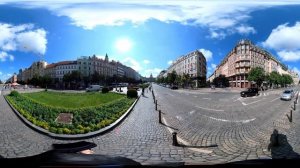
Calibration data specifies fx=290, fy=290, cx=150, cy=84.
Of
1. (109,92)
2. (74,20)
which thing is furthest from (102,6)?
(109,92)

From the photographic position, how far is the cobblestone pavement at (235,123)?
2.16 meters

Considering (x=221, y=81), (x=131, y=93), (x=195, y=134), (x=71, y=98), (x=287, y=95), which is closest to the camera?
(x=195, y=134)

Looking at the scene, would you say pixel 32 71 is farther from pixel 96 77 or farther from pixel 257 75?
A: pixel 257 75

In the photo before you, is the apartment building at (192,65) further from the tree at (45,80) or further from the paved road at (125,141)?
the tree at (45,80)

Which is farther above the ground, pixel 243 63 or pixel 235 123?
pixel 243 63

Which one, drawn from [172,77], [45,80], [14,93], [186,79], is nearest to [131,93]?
[172,77]

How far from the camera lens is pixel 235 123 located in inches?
Result: 90.2

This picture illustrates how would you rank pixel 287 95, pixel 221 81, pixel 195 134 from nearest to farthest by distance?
pixel 195 134, pixel 287 95, pixel 221 81

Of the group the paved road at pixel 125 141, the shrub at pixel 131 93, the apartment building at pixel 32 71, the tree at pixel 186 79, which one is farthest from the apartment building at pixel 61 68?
→ the tree at pixel 186 79

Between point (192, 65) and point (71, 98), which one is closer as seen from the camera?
point (71, 98)

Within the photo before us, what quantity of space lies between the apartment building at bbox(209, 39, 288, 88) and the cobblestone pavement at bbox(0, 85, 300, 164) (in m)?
0.16

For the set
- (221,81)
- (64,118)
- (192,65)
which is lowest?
(64,118)

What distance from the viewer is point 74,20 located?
2.21 metres

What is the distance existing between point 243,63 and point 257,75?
151 mm
